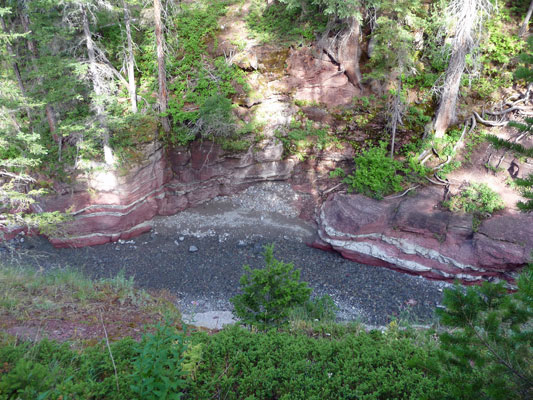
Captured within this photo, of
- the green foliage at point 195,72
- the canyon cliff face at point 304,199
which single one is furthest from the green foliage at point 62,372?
the green foliage at point 195,72

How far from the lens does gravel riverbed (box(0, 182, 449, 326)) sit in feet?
36.1

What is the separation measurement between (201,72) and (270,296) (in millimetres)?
12995

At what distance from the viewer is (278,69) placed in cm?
1566

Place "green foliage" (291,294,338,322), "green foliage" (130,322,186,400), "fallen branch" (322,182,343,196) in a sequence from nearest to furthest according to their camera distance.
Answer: "green foliage" (130,322,186,400), "green foliage" (291,294,338,322), "fallen branch" (322,182,343,196)

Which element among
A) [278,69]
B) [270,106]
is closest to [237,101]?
[270,106]

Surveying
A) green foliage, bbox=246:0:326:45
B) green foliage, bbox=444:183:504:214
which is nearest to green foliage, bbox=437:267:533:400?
green foliage, bbox=444:183:504:214

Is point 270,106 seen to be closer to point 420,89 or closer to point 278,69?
point 278,69

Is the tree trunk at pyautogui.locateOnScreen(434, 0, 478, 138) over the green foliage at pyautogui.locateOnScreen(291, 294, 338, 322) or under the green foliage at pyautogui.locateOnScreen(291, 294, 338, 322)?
over

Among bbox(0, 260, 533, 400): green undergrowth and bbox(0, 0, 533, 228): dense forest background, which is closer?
bbox(0, 260, 533, 400): green undergrowth

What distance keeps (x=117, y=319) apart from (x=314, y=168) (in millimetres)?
11312

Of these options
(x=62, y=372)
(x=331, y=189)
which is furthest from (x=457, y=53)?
(x=62, y=372)

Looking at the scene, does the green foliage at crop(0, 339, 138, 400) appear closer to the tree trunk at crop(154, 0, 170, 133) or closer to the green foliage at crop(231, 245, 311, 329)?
the green foliage at crop(231, 245, 311, 329)

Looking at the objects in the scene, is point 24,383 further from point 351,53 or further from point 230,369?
point 351,53

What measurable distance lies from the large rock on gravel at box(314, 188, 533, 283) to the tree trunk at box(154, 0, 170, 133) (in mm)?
8601
